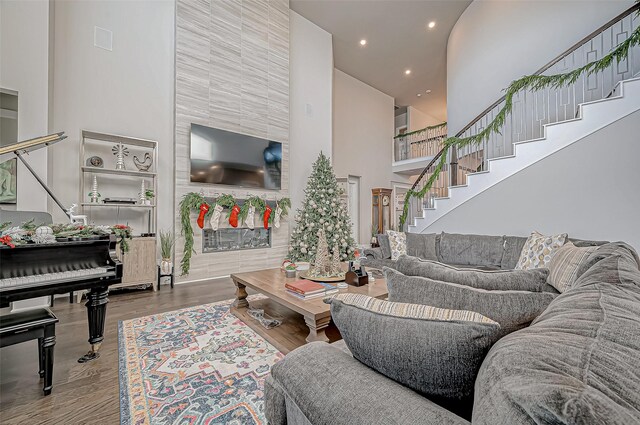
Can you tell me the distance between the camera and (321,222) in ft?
16.2

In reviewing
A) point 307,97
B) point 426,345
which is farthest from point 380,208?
point 426,345

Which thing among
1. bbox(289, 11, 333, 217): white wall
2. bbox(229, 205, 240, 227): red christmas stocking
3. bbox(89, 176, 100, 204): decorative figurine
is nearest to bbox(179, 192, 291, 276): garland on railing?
bbox(229, 205, 240, 227): red christmas stocking

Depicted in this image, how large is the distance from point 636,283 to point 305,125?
19.3ft

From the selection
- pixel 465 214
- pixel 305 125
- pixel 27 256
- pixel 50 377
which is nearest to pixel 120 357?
pixel 50 377

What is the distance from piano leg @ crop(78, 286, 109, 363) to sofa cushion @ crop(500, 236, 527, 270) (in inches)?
165

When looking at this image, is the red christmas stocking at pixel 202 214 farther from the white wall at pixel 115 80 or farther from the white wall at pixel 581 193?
the white wall at pixel 581 193

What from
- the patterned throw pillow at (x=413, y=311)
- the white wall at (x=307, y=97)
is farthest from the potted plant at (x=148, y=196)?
the patterned throw pillow at (x=413, y=311)

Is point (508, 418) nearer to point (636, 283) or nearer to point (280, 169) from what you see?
point (636, 283)

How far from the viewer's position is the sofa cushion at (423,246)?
412 centimetres

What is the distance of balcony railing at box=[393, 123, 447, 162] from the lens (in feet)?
28.1

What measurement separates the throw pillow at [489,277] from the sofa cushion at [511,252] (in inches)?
110

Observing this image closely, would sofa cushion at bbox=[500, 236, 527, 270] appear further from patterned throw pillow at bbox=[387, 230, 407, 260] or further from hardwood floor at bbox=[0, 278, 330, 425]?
hardwood floor at bbox=[0, 278, 330, 425]

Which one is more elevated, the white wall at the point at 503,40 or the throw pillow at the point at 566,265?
the white wall at the point at 503,40

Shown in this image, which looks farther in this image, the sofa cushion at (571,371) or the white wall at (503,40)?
the white wall at (503,40)
